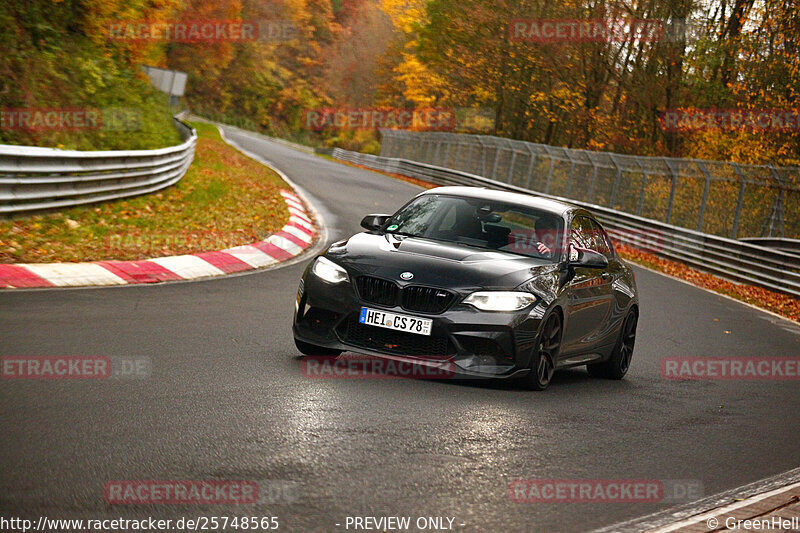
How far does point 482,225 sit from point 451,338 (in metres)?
1.71

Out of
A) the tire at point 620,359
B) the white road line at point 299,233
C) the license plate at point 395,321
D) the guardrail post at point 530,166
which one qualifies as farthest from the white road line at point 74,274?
the guardrail post at point 530,166

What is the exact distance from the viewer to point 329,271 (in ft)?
26.6

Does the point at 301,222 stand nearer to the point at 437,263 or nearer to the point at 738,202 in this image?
the point at 738,202

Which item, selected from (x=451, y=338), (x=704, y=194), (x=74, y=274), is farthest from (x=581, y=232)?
(x=704, y=194)

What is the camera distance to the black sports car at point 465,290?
7.69 metres

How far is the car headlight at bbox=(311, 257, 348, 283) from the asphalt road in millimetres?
764

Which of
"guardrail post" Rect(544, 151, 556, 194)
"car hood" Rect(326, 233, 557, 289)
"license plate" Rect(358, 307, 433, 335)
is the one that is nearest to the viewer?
"license plate" Rect(358, 307, 433, 335)

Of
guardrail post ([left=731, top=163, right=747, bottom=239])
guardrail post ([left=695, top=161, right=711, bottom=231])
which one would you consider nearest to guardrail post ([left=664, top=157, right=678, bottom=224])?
guardrail post ([left=695, top=161, right=711, bottom=231])

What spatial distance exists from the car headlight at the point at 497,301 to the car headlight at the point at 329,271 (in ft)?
3.26

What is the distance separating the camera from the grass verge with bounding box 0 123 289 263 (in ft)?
42.2

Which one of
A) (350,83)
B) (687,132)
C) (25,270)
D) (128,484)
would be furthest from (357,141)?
(128,484)

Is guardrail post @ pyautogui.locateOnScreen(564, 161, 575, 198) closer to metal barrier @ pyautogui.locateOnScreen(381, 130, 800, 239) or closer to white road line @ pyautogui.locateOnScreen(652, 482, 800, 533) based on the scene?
metal barrier @ pyautogui.locateOnScreen(381, 130, 800, 239)

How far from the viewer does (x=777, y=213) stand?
25.8m

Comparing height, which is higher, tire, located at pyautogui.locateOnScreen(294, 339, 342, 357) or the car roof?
the car roof
